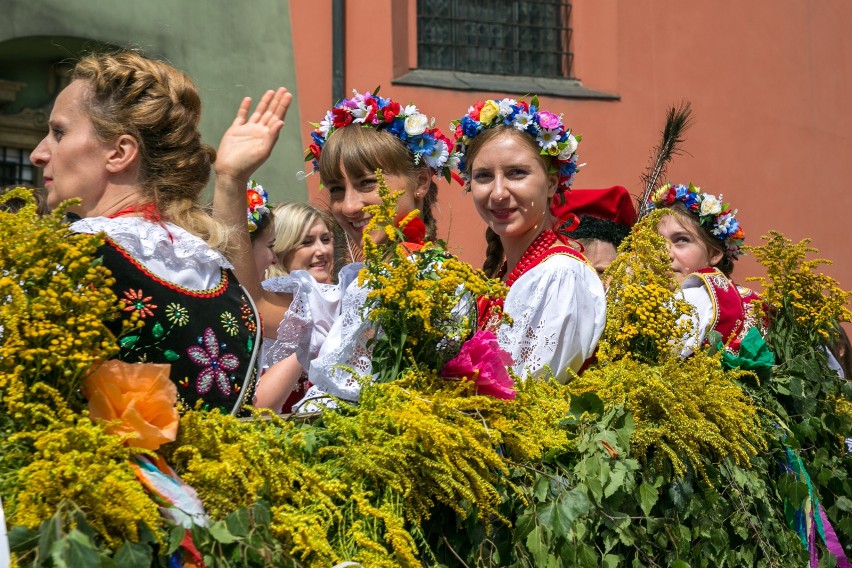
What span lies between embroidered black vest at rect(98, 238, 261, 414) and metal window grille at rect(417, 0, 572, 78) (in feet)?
25.2

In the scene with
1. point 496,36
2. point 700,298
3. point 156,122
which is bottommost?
point 700,298

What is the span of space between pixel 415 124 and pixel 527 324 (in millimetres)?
972

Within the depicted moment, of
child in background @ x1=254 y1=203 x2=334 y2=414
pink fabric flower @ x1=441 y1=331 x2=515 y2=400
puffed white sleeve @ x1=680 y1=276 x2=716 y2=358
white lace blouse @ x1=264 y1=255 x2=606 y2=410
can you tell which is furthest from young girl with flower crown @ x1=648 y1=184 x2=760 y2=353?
pink fabric flower @ x1=441 y1=331 x2=515 y2=400

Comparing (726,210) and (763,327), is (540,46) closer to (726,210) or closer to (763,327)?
(726,210)

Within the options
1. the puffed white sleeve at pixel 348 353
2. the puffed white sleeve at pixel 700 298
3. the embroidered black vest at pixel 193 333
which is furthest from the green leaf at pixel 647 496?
the puffed white sleeve at pixel 700 298

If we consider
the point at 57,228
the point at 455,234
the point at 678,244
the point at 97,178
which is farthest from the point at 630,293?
the point at 455,234

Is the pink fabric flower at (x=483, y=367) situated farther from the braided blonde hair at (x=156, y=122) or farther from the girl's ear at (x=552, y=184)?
the girl's ear at (x=552, y=184)

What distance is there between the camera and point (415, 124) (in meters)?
3.82

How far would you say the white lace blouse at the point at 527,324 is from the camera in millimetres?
2855

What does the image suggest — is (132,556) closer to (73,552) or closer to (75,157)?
(73,552)

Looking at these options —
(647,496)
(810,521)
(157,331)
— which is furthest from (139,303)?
(810,521)

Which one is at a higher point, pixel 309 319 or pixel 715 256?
pixel 309 319

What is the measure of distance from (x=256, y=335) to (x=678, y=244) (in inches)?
125

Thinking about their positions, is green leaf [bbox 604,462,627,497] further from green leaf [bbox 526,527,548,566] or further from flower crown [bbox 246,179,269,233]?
flower crown [bbox 246,179,269,233]
